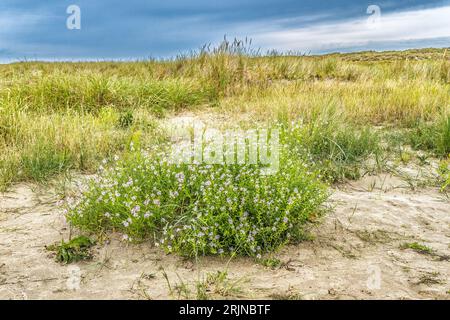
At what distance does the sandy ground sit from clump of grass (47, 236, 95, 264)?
0.21ft

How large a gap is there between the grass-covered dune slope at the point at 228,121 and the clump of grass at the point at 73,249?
22 cm

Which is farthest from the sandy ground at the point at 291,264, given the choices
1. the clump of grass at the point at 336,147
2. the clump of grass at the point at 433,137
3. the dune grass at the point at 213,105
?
the clump of grass at the point at 433,137

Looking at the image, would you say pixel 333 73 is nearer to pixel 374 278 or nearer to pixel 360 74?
pixel 360 74

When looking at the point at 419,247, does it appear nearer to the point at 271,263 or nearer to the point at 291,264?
the point at 291,264

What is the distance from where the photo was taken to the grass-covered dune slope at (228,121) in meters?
3.36

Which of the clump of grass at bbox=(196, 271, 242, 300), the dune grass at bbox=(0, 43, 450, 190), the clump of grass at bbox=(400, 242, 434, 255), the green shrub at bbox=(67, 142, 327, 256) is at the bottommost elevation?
Answer: the clump of grass at bbox=(400, 242, 434, 255)

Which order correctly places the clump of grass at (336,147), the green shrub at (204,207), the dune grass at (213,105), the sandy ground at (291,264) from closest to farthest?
the sandy ground at (291,264), the green shrub at (204,207), the clump of grass at (336,147), the dune grass at (213,105)

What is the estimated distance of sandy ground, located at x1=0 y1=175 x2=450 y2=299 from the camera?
2.78 meters

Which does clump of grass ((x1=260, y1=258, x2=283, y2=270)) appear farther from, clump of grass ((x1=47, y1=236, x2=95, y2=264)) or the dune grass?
the dune grass

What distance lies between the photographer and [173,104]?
866 cm

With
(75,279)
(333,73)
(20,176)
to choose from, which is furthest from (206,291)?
(333,73)

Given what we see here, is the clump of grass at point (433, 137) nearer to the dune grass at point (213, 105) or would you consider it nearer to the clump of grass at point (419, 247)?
the dune grass at point (213, 105)

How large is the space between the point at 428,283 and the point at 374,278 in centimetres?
36

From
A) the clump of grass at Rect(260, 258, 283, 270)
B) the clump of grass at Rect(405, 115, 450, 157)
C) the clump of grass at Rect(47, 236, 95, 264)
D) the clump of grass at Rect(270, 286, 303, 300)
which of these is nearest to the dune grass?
the clump of grass at Rect(405, 115, 450, 157)
